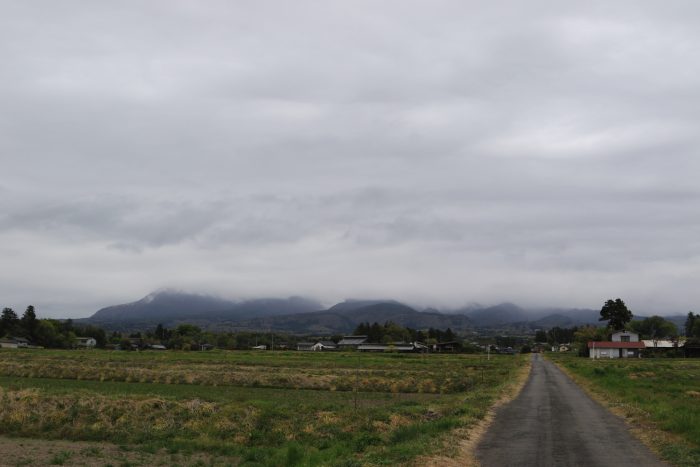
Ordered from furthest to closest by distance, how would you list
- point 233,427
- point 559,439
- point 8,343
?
point 8,343, point 233,427, point 559,439

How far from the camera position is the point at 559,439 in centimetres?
1850

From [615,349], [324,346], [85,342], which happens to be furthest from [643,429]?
[85,342]

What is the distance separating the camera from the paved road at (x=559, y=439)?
598 inches

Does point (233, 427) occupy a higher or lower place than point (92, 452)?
higher

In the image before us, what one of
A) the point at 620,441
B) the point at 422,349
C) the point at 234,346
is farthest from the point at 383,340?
the point at 620,441

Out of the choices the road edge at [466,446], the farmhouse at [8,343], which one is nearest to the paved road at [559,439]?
the road edge at [466,446]

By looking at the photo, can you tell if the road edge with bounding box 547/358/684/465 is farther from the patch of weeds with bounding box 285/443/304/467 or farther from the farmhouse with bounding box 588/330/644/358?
the farmhouse with bounding box 588/330/644/358

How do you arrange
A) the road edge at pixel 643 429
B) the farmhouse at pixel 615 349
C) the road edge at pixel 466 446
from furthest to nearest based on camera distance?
the farmhouse at pixel 615 349 → the road edge at pixel 643 429 → the road edge at pixel 466 446

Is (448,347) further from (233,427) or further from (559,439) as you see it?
(559,439)

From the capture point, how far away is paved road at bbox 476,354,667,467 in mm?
15188

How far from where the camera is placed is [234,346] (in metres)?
182

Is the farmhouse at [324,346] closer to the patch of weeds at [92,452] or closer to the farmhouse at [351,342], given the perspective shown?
the farmhouse at [351,342]

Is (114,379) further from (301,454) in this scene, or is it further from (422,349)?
(422,349)

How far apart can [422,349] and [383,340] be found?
28.8 metres
